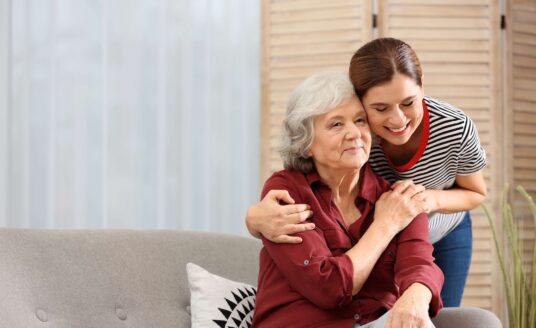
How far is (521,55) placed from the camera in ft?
13.2

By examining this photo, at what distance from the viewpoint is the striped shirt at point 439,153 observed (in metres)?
2.22

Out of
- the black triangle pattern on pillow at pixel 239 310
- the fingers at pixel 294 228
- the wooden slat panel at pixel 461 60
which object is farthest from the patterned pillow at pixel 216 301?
the wooden slat panel at pixel 461 60

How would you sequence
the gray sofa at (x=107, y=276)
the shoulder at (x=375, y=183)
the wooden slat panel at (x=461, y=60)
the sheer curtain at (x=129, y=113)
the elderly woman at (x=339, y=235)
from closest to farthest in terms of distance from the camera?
1. the elderly woman at (x=339, y=235)
2. the gray sofa at (x=107, y=276)
3. the shoulder at (x=375, y=183)
4. the sheer curtain at (x=129, y=113)
5. the wooden slat panel at (x=461, y=60)

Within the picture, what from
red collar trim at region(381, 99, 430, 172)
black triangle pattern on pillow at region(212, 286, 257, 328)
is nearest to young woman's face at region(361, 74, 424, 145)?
red collar trim at region(381, 99, 430, 172)

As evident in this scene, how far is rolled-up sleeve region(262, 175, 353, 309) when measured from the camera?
75.2 inches

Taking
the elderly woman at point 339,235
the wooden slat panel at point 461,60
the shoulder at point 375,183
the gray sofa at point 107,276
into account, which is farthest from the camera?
the wooden slat panel at point 461,60

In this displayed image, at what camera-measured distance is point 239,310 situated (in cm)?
227

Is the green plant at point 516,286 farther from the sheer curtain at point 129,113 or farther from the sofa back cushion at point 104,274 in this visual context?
the sofa back cushion at point 104,274

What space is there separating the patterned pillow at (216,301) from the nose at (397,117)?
679 mm

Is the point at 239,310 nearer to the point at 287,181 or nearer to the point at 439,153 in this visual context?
the point at 287,181

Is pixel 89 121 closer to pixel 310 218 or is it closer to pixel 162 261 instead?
pixel 162 261

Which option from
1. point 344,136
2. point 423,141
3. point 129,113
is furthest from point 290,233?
point 129,113

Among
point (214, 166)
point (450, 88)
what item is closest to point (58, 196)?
point (214, 166)

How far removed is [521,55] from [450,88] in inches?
17.9
